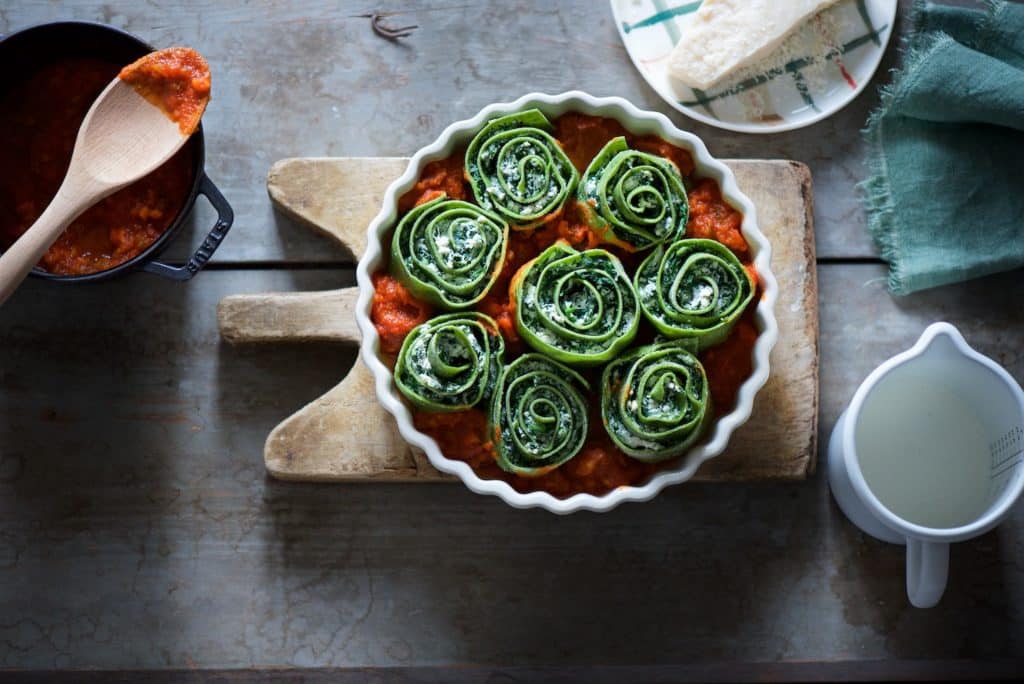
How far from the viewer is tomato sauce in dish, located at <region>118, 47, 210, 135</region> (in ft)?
4.53

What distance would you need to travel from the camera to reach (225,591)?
155cm

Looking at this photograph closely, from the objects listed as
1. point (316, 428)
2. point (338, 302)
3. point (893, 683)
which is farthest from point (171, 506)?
point (893, 683)

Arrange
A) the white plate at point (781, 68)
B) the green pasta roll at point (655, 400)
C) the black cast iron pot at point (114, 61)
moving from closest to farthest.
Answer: the green pasta roll at point (655, 400) → the black cast iron pot at point (114, 61) → the white plate at point (781, 68)

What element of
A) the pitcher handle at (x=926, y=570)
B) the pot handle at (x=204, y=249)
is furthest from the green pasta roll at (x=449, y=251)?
the pitcher handle at (x=926, y=570)

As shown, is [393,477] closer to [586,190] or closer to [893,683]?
[586,190]

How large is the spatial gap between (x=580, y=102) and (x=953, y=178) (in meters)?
0.66

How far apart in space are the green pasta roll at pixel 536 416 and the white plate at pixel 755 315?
0.05m

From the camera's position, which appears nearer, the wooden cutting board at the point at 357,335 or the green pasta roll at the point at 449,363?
the green pasta roll at the point at 449,363

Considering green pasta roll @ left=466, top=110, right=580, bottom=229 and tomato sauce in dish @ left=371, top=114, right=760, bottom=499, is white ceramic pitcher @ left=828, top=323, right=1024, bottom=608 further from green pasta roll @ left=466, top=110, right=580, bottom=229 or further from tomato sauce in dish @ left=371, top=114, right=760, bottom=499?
green pasta roll @ left=466, top=110, right=580, bottom=229

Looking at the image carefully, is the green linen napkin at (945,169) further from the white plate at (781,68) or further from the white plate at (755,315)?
the white plate at (755,315)

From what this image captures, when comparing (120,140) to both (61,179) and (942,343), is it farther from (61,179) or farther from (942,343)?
(942,343)

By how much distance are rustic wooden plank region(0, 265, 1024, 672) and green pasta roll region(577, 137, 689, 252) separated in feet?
1.46

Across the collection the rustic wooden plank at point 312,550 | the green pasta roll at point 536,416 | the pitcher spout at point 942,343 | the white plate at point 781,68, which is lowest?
the rustic wooden plank at point 312,550

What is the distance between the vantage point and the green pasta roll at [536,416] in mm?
1271
